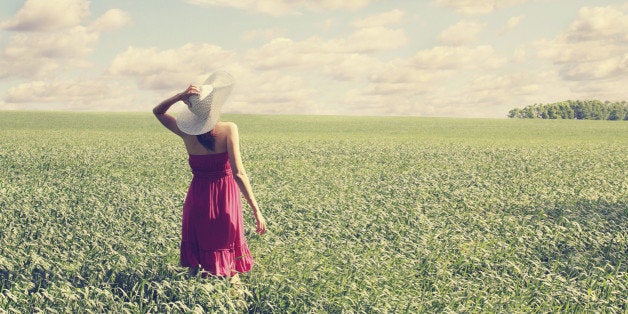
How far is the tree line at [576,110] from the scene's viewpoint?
150000 millimetres

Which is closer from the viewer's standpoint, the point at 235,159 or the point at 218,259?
the point at 235,159

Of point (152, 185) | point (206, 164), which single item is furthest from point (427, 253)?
point (152, 185)

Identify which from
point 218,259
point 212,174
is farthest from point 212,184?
point 218,259

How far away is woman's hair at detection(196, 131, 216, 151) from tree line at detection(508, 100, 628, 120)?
15342cm

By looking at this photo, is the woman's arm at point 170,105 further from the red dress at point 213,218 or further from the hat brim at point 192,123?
the red dress at point 213,218

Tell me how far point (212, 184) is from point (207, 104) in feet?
3.38

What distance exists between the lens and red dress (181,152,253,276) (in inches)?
263

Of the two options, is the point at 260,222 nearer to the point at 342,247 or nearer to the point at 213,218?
the point at 213,218

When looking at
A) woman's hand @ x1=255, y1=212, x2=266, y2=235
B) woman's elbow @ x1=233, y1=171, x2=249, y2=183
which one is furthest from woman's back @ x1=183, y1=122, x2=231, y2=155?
woman's hand @ x1=255, y1=212, x2=266, y2=235

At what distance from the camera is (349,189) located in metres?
18.1

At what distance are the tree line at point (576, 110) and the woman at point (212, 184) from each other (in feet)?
502

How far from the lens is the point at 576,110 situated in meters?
154

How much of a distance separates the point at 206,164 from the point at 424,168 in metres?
20.5

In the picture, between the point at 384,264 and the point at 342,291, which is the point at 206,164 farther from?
the point at 384,264
